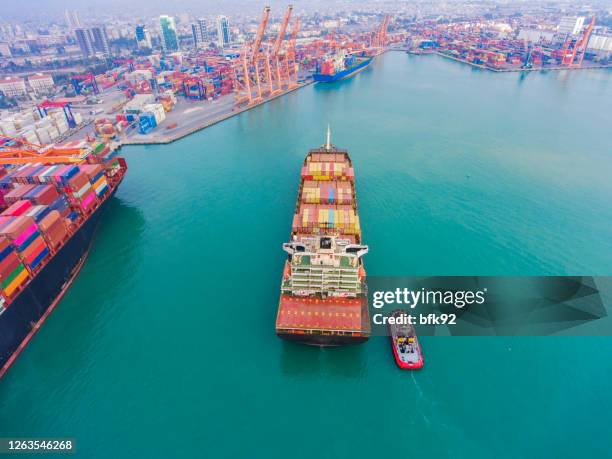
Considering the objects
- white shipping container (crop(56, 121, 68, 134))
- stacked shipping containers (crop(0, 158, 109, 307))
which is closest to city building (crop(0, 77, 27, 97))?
white shipping container (crop(56, 121, 68, 134))

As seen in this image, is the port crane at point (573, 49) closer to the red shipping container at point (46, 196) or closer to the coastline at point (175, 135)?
the coastline at point (175, 135)

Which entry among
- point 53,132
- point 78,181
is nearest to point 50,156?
point 78,181

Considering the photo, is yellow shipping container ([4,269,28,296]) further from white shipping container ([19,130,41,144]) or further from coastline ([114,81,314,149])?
white shipping container ([19,130,41,144])

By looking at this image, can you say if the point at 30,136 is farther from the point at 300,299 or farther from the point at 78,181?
the point at 300,299

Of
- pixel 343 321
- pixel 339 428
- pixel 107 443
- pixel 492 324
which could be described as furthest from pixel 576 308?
pixel 107 443

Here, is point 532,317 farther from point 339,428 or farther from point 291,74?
point 291,74

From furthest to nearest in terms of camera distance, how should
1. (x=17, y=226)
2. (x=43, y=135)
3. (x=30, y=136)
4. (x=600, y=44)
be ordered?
(x=600, y=44)
(x=43, y=135)
(x=30, y=136)
(x=17, y=226)
